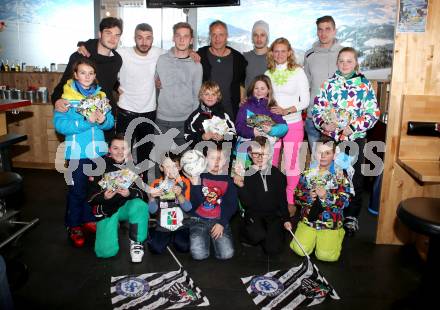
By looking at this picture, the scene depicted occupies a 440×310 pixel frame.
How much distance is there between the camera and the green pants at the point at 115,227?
325cm

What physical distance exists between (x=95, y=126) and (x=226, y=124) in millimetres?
1055

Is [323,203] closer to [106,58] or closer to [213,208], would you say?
[213,208]

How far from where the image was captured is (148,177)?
428 centimetres

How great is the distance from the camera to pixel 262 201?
349cm

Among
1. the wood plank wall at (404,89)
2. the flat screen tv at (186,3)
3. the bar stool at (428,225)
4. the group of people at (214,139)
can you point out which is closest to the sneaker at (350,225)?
the group of people at (214,139)

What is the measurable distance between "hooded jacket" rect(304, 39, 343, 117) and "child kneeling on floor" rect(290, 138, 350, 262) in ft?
2.69

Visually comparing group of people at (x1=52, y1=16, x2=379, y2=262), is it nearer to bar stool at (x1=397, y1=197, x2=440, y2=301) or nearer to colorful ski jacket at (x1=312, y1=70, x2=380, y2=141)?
colorful ski jacket at (x1=312, y1=70, x2=380, y2=141)

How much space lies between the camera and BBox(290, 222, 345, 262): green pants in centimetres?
323

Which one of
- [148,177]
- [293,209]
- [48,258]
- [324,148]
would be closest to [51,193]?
[148,177]

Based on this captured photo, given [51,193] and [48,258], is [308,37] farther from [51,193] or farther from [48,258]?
[48,258]

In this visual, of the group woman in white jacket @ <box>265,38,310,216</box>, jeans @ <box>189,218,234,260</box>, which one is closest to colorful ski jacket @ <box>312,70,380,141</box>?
woman in white jacket @ <box>265,38,310,216</box>

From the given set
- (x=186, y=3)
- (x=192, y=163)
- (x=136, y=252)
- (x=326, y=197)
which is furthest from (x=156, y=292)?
(x=186, y=3)

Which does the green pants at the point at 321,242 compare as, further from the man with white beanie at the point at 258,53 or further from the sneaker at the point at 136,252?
the man with white beanie at the point at 258,53

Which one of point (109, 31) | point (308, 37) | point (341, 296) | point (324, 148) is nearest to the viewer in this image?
point (341, 296)
